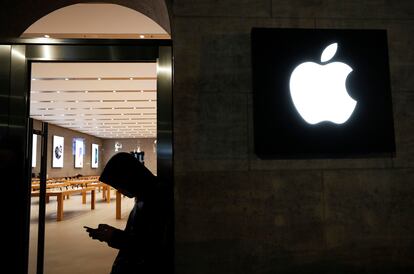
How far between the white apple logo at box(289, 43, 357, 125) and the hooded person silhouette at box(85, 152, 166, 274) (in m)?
1.34

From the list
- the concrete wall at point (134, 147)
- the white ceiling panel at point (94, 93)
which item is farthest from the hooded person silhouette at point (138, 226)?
the concrete wall at point (134, 147)

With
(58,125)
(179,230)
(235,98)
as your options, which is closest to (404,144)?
(235,98)

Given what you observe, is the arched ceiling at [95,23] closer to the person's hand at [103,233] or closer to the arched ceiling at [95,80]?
the arched ceiling at [95,80]

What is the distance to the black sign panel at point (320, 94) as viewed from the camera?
8.95 ft

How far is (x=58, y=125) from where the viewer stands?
22953mm

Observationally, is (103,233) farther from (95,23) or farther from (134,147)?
(134,147)

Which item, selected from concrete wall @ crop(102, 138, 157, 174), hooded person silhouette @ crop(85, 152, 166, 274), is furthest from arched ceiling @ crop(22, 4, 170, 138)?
concrete wall @ crop(102, 138, 157, 174)

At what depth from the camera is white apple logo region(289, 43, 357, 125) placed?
275cm

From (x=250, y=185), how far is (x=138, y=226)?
0.94m

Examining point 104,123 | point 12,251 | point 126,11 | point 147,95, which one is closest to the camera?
point 12,251

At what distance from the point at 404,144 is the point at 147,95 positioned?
12.0 metres

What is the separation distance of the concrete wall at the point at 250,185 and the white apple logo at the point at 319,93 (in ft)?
1.18

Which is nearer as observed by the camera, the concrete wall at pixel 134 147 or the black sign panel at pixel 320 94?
the black sign panel at pixel 320 94

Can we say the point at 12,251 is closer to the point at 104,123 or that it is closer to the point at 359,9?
the point at 359,9
